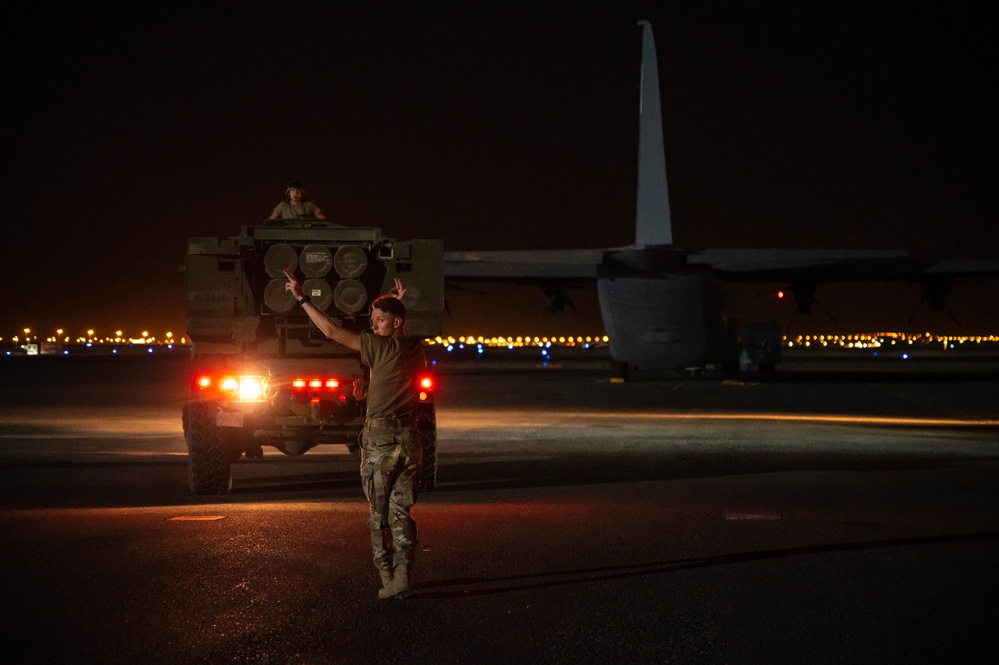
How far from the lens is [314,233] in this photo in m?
12.5

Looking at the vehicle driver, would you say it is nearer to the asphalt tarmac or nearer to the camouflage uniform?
the asphalt tarmac

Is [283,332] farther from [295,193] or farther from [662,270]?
[662,270]

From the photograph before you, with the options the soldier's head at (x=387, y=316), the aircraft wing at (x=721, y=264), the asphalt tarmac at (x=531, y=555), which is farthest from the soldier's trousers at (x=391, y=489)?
the aircraft wing at (x=721, y=264)

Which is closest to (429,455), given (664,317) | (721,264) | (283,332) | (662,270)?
(283,332)

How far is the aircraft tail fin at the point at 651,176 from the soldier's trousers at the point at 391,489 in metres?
27.0

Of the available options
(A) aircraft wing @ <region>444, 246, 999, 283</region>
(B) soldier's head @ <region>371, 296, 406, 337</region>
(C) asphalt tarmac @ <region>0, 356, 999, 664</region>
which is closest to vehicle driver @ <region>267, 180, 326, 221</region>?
(C) asphalt tarmac @ <region>0, 356, 999, 664</region>

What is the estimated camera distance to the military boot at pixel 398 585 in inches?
278

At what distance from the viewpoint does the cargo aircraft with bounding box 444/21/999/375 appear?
33.4 meters

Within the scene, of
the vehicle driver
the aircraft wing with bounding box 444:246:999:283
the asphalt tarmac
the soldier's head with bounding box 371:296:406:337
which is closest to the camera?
the asphalt tarmac

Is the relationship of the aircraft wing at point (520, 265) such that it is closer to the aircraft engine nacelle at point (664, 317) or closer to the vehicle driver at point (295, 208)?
the aircraft engine nacelle at point (664, 317)

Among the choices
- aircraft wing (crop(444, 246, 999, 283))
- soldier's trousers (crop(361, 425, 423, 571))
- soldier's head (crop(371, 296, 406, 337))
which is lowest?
soldier's trousers (crop(361, 425, 423, 571))

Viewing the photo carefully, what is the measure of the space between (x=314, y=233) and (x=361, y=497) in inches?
111

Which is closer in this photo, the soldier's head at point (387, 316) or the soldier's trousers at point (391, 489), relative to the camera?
the soldier's trousers at point (391, 489)

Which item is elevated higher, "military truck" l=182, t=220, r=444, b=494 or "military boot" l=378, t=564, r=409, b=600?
"military truck" l=182, t=220, r=444, b=494
